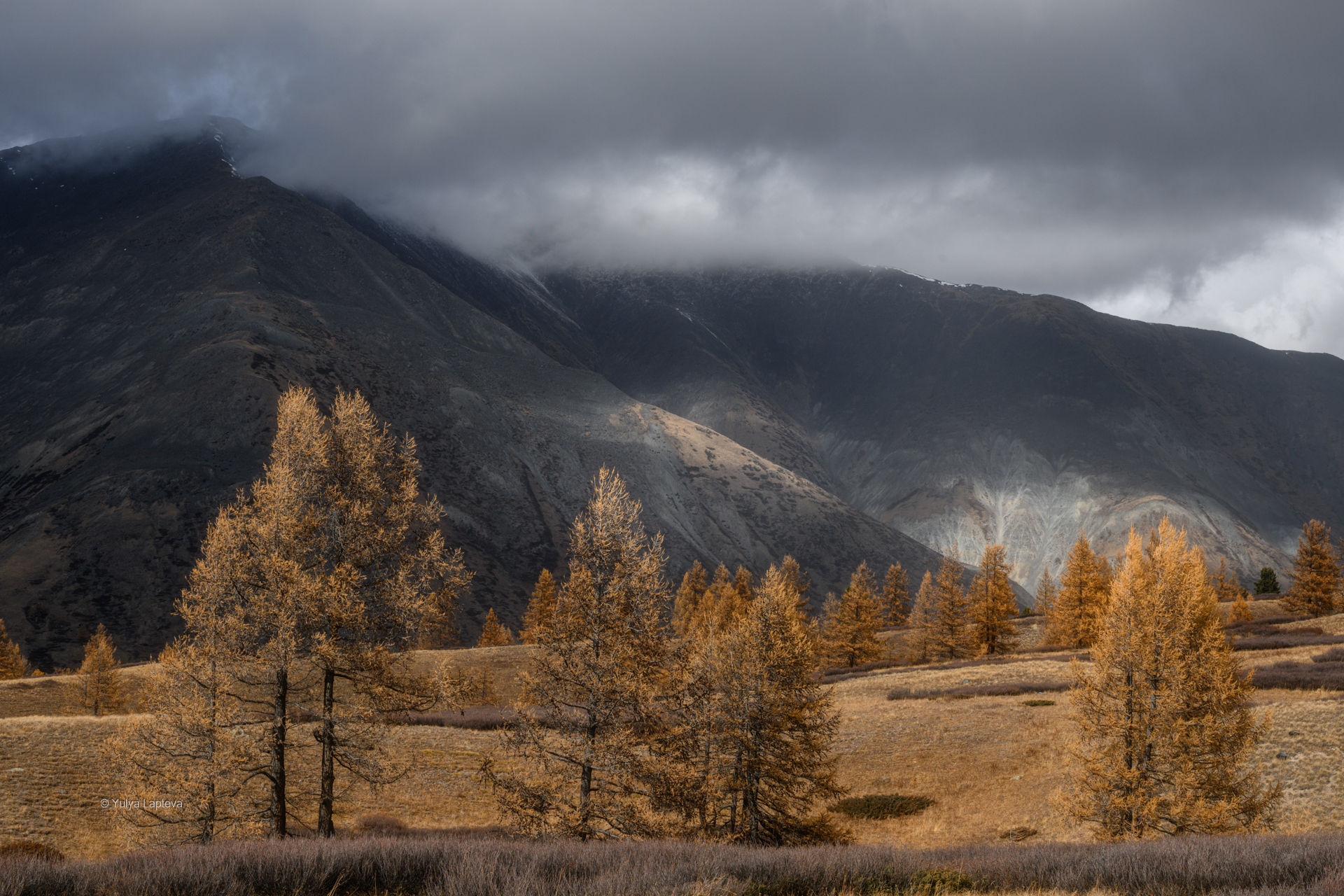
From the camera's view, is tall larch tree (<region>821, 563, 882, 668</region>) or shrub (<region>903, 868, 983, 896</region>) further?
tall larch tree (<region>821, 563, 882, 668</region>)

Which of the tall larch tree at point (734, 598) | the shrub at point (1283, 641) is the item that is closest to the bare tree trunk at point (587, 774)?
the tall larch tree at point (734, 598)

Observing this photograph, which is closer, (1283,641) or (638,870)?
(638,870)

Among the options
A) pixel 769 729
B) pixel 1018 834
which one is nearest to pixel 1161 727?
pixel 1018 834

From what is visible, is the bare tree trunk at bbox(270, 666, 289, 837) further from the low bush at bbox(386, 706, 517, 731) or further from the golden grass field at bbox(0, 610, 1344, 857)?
the low bush at bbox(386, 706, 517, 731)

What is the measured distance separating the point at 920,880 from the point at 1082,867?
2.20 m

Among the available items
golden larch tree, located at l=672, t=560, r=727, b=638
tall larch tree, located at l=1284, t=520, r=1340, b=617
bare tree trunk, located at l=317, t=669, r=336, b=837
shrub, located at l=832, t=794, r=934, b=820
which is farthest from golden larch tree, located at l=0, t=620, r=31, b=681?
tall larch tree, located at l=1284, t=520, r=1340, b=617

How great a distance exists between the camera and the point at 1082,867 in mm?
9852

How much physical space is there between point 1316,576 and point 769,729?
66.5m

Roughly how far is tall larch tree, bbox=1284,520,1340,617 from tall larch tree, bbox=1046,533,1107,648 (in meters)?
18.8

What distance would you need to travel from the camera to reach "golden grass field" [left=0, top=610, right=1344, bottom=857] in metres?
21.0

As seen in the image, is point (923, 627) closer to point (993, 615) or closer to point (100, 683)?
point (993, 615)

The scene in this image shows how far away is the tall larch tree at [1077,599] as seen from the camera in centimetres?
5519

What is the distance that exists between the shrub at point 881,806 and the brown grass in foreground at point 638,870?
1561 cm

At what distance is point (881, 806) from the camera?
84.6 feet
